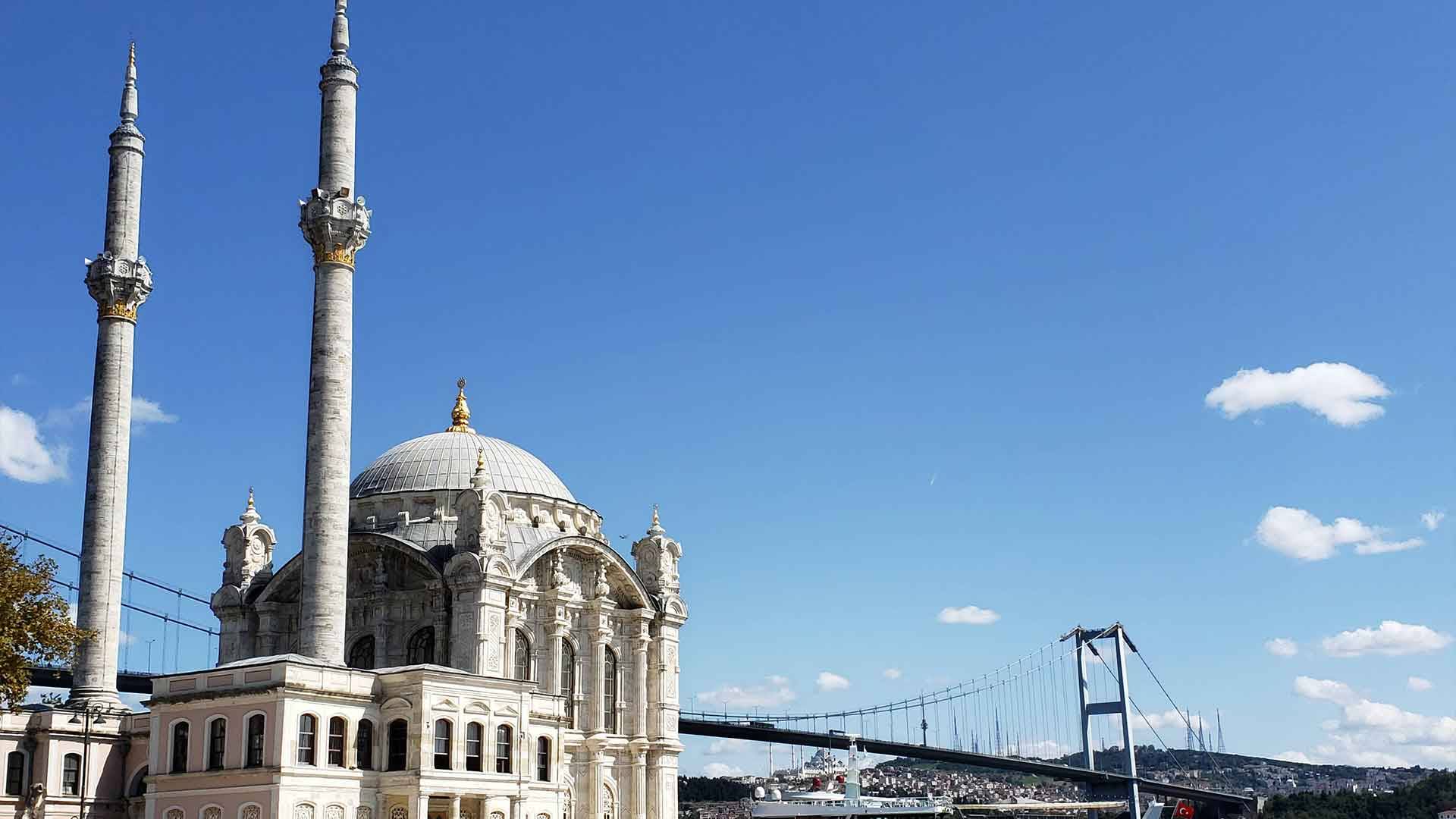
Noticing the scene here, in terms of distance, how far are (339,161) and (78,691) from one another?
698 inches

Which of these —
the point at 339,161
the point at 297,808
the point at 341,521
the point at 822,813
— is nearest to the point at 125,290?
the point at 339,161

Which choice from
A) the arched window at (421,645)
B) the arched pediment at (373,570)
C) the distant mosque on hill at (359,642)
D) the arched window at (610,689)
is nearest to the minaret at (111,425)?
the distant mosque on hill at (359,642)

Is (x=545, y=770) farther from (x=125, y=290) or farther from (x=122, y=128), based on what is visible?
(x=122, y=128)

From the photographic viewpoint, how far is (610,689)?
56156 millimetres

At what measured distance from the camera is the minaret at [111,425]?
47750 mm

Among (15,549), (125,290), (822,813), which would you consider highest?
(125,290)

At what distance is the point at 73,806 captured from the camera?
45.4 m

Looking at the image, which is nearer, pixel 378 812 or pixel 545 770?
pixel 378 812

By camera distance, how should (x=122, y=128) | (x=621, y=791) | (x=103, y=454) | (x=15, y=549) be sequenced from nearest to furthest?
(x=15, y=549), (x=103, y=454), (x=122, y=128), (x=621, y=791)

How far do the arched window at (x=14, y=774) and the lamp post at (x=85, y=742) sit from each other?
158 cm

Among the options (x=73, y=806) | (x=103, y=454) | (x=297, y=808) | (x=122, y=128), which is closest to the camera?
(x=297, y=808)

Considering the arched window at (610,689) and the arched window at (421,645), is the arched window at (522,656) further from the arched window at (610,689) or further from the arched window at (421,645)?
the arched window at (610,689)

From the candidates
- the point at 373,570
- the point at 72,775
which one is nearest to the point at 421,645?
the point at 373,570

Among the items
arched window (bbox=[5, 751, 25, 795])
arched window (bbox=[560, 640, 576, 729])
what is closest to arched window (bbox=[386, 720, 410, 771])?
arched window (bbox=[5, 751, 25, 795])
